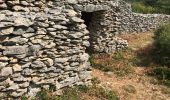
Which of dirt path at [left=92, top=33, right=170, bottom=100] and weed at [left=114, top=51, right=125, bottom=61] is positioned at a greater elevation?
weed at [left=114, top=51, right=125, bottom=61]

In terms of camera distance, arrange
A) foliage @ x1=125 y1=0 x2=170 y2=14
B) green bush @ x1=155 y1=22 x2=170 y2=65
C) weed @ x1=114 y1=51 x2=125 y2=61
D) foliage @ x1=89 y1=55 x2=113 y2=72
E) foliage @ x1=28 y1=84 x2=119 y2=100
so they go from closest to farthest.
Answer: foliage @ x1=28 y1=84 x2=119 y2=100 < foliage @ x1=89 y1=55 x2=113 y2=72 < green bush @ x1=155 y1=22 x2=170 y2=65 < weed @ x1=114 y1=51 x2=125 y2=61 < foliage @ x1=125 y1=0 x2=170 y2=14

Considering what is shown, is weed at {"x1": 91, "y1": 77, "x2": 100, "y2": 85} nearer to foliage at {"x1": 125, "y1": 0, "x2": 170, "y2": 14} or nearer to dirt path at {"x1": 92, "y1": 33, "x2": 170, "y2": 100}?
dirt path at {"x1": 92, "y1": 33, "x2": 170, "y2": 100}

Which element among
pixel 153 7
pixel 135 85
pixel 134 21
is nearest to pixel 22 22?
pixel 135 85

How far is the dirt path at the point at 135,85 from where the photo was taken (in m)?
12.1

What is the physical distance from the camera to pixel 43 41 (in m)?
9.80

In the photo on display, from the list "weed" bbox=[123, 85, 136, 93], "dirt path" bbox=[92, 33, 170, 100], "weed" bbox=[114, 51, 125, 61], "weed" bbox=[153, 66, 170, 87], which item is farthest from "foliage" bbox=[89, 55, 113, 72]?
"weed" bbox=[153, 66, 170, 87]

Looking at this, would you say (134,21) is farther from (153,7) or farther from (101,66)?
(101,66)

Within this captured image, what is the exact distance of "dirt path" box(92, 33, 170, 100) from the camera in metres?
12.1

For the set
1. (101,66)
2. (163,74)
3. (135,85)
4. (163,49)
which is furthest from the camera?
(163,49)

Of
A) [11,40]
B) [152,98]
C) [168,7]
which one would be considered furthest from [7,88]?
[168,7]

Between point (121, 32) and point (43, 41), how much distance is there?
1296 cm

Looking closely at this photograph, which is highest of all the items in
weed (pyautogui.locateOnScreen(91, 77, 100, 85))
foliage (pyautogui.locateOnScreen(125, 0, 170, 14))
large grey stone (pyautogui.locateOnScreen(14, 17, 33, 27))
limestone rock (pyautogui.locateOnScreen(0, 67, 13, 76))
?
large grey stone (pyautogui.locateOnScreen(14, 17, 33, 27))

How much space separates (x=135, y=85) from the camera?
1312cm

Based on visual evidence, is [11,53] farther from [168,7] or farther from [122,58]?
[168,7]
